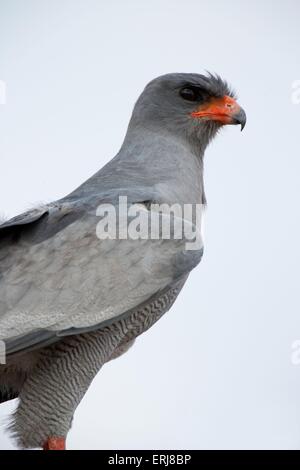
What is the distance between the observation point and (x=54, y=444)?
8.73m

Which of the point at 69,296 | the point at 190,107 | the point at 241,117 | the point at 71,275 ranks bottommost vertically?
the point at 69,296

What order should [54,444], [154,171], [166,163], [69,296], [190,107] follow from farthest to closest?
[190,107] < [166,163] < [154,171] < [54,444] < [69,296]

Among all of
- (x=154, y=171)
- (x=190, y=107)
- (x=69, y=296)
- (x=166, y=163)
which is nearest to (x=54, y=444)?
(x=69, y=296)

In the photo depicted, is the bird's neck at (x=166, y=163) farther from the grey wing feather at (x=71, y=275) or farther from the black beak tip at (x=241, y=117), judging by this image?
the grey wing feather at (x=71, y=275)

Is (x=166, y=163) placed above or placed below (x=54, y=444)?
above

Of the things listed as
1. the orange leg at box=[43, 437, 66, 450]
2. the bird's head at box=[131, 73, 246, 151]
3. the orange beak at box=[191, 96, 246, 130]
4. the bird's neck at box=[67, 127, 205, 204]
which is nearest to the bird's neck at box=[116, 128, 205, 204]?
the bird's neck at box=[67, 127, 205, 204]

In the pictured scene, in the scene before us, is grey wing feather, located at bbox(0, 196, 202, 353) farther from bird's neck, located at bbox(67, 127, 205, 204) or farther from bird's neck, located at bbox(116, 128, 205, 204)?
bird's neck, located at bbox(116, 128, 205, 204)

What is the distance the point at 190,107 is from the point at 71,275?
2610 millimetres

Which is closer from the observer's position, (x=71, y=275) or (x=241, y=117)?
(x=71, y=275)

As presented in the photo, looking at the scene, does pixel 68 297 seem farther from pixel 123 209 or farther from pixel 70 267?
pixel 123 209

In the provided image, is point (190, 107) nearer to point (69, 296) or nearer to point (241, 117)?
point (241, 117)

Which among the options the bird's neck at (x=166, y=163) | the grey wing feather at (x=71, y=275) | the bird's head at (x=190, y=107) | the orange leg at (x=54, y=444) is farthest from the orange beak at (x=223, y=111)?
the orange leg at (x=54, y=444)

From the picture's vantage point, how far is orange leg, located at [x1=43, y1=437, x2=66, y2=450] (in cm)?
871

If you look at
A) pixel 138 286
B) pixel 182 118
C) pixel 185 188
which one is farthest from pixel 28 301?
pixel 182 118
